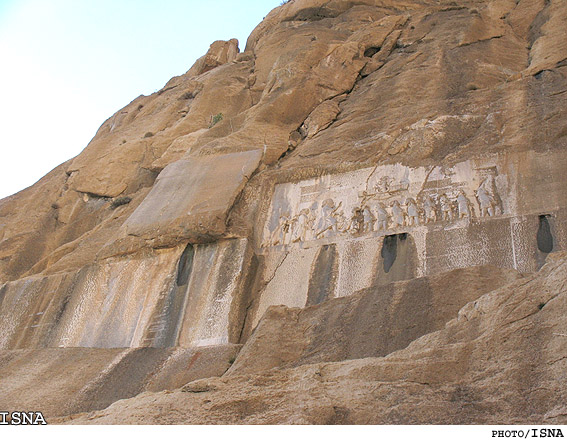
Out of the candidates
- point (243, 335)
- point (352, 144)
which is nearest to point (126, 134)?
point (352, 144)

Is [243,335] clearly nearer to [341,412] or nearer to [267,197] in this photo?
[267,197]

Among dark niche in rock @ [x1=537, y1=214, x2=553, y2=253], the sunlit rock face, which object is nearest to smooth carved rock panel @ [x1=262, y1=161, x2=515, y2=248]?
dark niche in rock @ [x1=537, y1=214, x2=553, y2=253]

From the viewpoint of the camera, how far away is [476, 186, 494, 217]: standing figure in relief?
1312 cm

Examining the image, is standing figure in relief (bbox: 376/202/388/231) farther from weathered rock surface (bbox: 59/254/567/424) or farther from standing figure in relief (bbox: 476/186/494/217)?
weathered rock surface (bbox: 59/254/567/424)

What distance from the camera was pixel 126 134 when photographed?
24.3 metres

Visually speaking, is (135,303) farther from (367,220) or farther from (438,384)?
(438,384)

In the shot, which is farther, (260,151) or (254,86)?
(254,86)

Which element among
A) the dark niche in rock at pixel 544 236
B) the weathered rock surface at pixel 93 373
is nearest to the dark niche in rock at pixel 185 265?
the weathered rock surface at pixel 93 373

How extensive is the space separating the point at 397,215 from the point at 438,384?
27.5 feet

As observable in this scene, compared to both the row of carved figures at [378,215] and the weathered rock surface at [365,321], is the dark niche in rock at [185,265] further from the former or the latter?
the weathered rock surface at [365,321]

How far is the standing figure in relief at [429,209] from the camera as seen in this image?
13.5 meters

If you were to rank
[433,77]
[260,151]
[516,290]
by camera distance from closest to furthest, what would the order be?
[516,290]
[260,151]
[433,77]

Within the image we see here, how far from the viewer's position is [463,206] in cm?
1336

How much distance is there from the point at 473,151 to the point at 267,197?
183 inches
